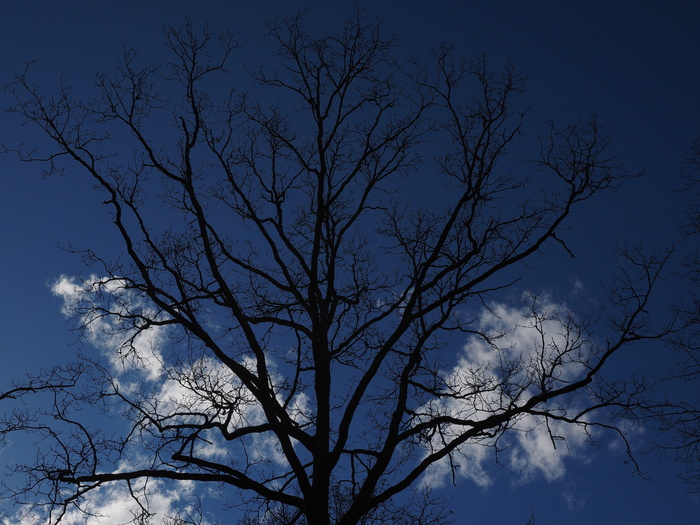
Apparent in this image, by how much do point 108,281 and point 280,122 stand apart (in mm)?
3754

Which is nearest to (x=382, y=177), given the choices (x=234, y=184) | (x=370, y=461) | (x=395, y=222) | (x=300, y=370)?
(x=395, y=222)

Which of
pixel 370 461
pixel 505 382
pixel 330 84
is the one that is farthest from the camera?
pixel 330 84

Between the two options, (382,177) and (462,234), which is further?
(382,177)

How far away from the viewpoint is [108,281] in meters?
9.73

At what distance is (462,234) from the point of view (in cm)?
1002

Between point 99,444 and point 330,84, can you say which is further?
point 330,84

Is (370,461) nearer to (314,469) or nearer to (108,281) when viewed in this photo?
(314,469)

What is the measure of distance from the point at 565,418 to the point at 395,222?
13.1 ft

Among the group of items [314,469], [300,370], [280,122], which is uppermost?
[280,122]

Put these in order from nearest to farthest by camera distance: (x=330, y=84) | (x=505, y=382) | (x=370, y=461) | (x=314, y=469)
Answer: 1. (x=314, y=469)
2. (x=505, y=382)
3. (x=370, y=461)
4. (x=330, y=84)

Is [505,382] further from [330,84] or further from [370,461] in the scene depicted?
[330,84]

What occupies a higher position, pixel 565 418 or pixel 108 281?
pixel 108 281

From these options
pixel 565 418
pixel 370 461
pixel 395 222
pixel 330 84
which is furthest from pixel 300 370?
pixel 330 84

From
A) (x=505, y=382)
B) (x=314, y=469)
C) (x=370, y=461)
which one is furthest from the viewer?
(x=370, y=461)
